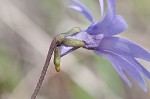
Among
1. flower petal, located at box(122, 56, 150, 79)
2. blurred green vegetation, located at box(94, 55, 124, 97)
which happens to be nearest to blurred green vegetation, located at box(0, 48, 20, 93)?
blurred green vegetation, located at box(94, 55, 124, 97)

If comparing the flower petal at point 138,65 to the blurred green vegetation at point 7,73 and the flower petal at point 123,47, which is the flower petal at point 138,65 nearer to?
the flower petal at point 123,47

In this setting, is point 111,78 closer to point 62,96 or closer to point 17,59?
point 62,96

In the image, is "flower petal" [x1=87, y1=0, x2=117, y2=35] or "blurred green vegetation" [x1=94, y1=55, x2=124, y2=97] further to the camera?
"blurred green vegetation" [x1=94, y1=55, x2=124, y2=97]

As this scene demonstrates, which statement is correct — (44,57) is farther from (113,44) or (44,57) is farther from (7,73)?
A: (113,44)

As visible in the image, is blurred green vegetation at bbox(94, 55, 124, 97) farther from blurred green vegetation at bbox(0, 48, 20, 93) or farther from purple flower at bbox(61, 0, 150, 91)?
purple flower at bbox(61, 0, 150, 91)

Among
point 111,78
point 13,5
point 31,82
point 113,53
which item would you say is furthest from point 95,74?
point 113,53

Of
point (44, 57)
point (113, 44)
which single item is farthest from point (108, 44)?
point (44, 57)

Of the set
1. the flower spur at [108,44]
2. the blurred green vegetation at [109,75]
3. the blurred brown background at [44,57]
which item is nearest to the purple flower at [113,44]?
the flower spur at [108,44]

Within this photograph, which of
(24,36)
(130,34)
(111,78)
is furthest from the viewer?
(130,34)

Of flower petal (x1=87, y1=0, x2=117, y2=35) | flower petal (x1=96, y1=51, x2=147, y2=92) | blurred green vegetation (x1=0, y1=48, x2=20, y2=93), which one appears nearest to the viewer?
flower petal (x1=87, y1=0, x2=117, y2=35)

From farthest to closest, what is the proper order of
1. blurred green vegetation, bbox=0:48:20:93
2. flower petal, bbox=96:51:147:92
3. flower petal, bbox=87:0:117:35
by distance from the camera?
blurred green vegetation, bbox=0:48:20:93 < flower petal, bbox=96:51:147:92 < flower petal, bbox=87:0:117:35
